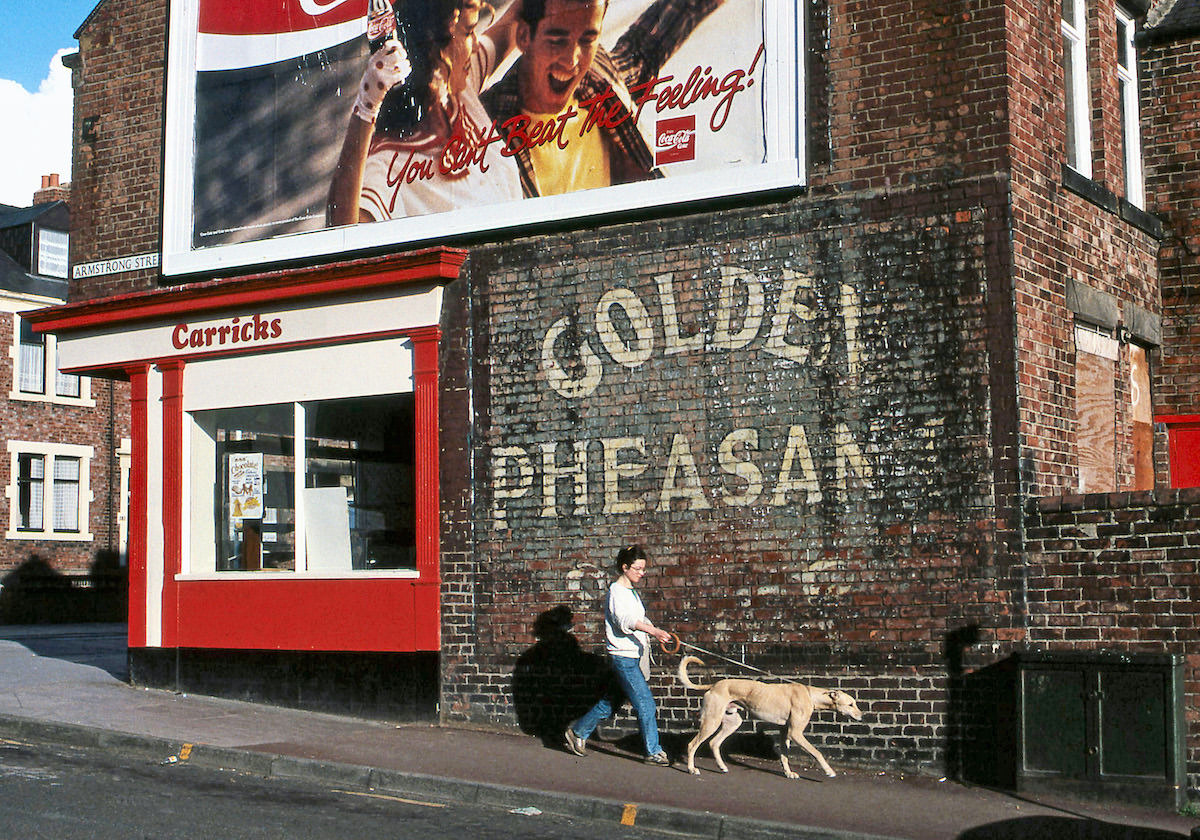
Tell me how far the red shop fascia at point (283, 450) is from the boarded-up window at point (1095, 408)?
18.2ft

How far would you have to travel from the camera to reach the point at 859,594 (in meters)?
11.3

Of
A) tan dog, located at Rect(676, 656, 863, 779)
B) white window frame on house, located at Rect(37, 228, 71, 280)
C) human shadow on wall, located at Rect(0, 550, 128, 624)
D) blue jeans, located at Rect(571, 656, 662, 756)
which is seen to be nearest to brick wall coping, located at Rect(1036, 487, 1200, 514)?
tan dog, located at Rect(676, 656, 863, 779)

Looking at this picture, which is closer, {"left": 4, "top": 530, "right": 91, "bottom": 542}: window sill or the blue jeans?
the blue jeans

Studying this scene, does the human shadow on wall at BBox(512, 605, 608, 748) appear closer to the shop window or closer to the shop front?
the shop front

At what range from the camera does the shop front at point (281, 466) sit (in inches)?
529

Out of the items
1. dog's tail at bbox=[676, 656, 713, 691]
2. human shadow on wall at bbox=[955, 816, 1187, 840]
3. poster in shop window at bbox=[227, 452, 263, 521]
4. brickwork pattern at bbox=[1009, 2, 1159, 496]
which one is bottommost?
human shadow on wall at bbox=[955, 816, 1187, 840]

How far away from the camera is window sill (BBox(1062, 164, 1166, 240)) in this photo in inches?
474

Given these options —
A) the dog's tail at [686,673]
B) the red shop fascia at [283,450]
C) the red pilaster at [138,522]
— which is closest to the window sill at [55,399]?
the red shop fascia at [283,450]

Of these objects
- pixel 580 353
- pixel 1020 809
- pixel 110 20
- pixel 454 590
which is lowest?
pixel 1020 809

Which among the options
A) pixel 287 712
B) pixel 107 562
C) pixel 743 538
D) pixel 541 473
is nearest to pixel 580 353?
pixel 541 473

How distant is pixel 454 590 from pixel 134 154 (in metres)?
6.30

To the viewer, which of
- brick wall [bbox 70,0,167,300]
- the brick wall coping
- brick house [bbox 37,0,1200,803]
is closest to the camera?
the brick wall coping

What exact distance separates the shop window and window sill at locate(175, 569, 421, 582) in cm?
13

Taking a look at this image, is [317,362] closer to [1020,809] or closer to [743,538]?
[743,538]
